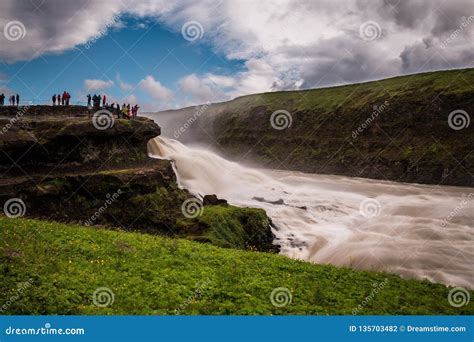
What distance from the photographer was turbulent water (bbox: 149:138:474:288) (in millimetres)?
21875

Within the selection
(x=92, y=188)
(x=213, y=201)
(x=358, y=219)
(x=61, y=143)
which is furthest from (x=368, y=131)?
(x=61, y=143)

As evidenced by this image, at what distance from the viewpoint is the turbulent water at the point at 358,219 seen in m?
21.9

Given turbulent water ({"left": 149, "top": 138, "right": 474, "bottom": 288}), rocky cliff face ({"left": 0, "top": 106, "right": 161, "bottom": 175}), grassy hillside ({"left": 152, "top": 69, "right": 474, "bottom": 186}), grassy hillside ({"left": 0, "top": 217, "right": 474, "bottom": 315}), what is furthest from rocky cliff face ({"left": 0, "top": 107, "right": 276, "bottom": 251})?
grassy hillside ({"left": 152, "top": 69, "right": 474, "bottom": 186})

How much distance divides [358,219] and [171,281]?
2257 centimetres

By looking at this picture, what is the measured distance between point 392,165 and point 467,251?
46197mm

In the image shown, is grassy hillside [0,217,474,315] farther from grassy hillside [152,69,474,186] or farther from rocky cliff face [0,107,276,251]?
grassy hillside [152,69,474,186]

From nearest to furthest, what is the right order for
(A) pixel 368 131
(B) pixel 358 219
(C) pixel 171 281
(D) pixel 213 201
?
(C) pixel 171 281 < (D) pixel 213 201 < (B) pixel 358 219 < (A) pixel 368 131

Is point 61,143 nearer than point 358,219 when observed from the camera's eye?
Yes

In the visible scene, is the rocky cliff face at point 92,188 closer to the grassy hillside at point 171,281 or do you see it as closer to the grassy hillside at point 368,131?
the grassy hillside at point 171,281

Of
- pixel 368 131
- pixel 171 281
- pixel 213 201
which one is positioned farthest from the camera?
pixel 368 131

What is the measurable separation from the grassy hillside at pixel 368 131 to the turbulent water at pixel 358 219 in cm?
1068

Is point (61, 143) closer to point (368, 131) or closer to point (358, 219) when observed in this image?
point (358, 219)

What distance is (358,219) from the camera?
3341 cm

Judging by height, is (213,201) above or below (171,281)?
above
